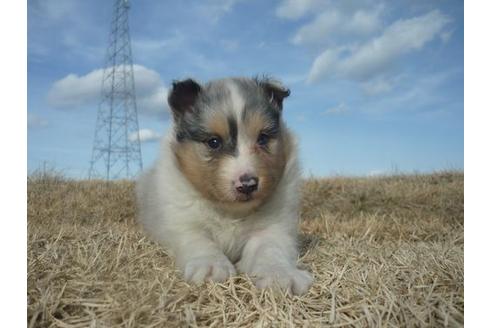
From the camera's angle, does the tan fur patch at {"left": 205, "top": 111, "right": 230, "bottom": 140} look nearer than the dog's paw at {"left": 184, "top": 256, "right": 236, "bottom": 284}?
No

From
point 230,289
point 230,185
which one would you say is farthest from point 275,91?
point 230,289

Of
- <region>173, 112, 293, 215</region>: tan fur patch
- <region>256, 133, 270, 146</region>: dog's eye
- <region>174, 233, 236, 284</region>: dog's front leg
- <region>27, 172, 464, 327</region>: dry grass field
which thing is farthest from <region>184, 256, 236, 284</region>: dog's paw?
<region>256, 133, 270, 146</region>: dog's eye

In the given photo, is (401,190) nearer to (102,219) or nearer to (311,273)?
(102,219)

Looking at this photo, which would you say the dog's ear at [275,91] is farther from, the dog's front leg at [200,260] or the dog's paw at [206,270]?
the dog's paw at [206,270]

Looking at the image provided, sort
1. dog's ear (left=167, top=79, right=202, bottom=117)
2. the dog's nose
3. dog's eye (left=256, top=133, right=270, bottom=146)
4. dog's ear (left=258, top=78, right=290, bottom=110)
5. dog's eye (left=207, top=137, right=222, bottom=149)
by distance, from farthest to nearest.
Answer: dog's ear (left=258, top=78, right=290, bottom=110) < dog's ear (left=167, top=79, right=202, bottom=117) < dog's eye (left=256, top=133, right=270, bottom=146) < dog's eye (left=207, top=137, right=222, bottom=149) < the dog's nose

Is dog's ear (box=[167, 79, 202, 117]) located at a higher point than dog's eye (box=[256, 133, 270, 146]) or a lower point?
higher

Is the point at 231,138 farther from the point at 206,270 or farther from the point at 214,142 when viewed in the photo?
the point at 206,270

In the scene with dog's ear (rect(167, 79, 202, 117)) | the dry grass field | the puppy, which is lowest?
the dry grass field

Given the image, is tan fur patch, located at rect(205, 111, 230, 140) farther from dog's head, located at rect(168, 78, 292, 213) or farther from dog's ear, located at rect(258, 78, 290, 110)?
dog's ear, located at rect(258, 78, 290, 110)
